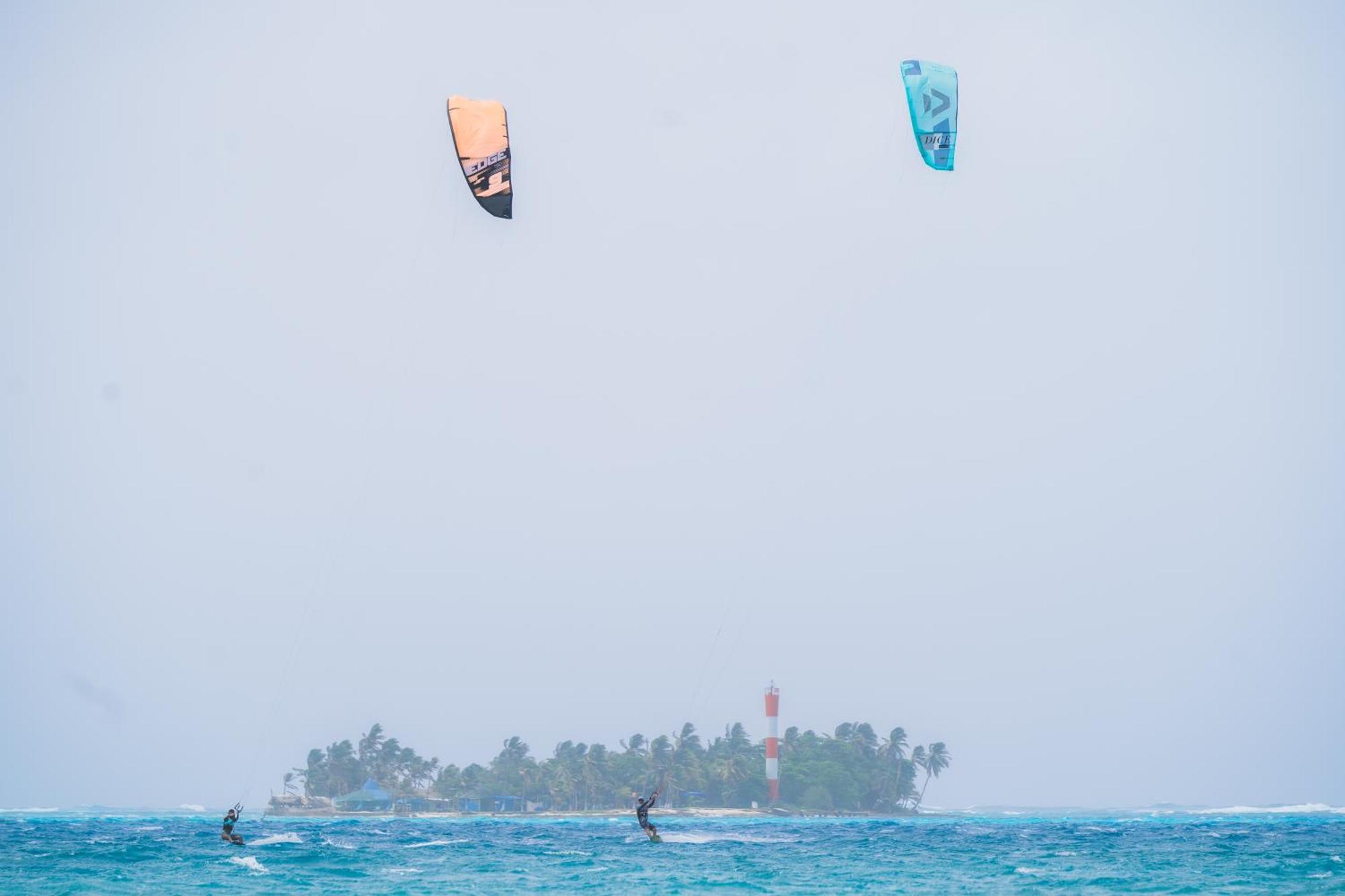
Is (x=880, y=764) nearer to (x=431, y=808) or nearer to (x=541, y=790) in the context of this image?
(x=541, y=790)

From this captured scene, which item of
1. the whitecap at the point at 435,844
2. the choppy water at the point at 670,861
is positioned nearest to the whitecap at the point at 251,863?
the choppy water at the point at 670,861

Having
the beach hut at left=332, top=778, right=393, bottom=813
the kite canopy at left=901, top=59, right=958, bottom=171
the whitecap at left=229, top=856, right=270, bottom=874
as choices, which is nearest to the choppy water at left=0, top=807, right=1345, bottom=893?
the whitecap at left=229, top=856, right=270, bottom=874

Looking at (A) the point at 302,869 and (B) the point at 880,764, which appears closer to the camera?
(A) the point at 302,869

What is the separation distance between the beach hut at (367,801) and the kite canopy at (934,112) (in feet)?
389

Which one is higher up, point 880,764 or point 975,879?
point 880,764

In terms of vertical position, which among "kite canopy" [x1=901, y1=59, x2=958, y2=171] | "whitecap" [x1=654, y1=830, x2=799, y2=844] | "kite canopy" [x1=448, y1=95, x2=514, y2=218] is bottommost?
"whitecap" [x1=654, y1=830, x2=799, y2=844]

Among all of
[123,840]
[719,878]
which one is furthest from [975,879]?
[123,840]

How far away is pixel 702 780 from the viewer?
14325 cm

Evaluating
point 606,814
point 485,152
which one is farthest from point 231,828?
point 606,814

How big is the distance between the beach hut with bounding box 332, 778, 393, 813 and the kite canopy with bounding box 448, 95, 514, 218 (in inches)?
4634

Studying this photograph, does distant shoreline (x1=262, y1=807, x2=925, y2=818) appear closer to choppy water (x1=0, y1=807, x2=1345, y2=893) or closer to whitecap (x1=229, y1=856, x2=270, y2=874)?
choppy water (x1=0, y1=807, x2=1345, y2=893)

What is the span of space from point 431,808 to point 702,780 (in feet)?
92.7

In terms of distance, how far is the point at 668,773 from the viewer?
5714 inches

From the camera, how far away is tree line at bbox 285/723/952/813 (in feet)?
468
